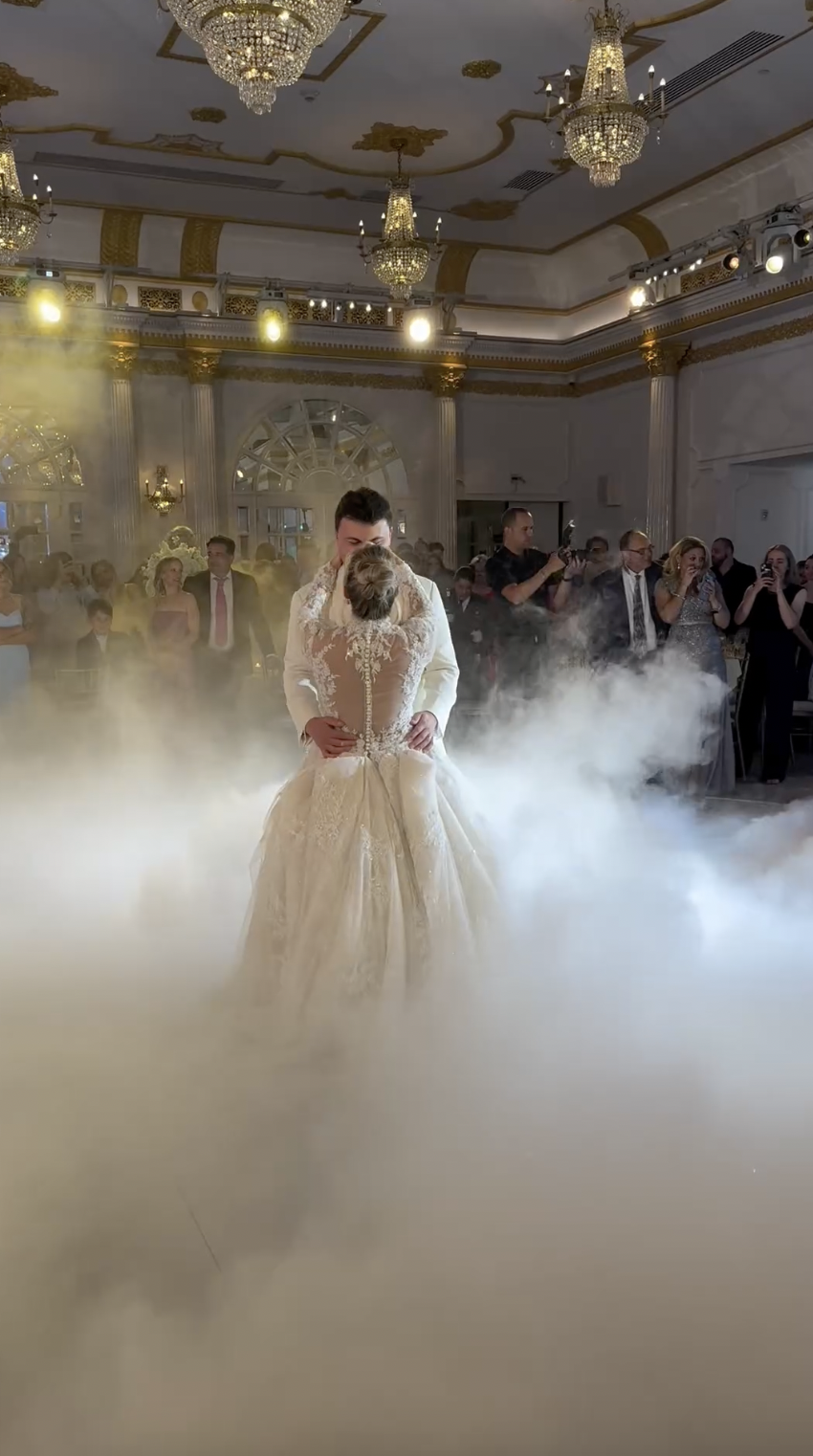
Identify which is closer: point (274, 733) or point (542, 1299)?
point (542, 1299)

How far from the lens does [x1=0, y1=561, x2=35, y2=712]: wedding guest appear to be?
7449 millimetres

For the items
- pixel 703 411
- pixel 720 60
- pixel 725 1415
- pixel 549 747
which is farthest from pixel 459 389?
pixel 725 1415

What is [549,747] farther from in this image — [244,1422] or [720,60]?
[720,60]

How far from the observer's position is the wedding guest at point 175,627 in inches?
286

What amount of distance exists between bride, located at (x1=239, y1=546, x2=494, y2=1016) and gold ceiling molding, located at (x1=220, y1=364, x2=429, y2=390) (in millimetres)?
10759

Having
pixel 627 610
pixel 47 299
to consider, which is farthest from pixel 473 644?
pixel 47 299

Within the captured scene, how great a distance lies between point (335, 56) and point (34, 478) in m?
6.04

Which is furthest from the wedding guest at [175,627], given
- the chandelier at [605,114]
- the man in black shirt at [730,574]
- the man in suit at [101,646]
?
the man in black shirt at [730,574]

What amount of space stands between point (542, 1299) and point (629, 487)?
12.6 meters

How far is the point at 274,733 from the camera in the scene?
25.9 ft

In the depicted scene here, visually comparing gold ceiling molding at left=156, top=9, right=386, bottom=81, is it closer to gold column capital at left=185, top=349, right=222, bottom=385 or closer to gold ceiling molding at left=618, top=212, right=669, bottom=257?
gold column capital at left=185, top=349, right=222, bottom=385

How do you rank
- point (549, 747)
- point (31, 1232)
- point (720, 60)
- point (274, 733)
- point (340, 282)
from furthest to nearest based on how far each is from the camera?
point (340, 282) < point (720, 60) < point (274, 733) < point (549, 747) < point (31, 1232)

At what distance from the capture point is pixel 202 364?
1285cm

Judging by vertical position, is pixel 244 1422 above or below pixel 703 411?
below
